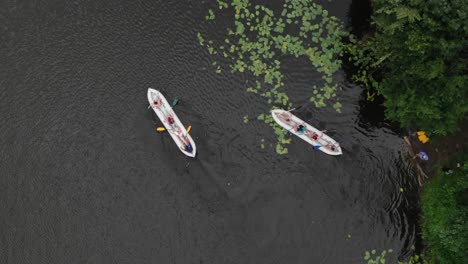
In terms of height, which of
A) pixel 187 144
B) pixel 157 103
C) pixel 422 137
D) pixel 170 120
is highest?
pixel 422 137

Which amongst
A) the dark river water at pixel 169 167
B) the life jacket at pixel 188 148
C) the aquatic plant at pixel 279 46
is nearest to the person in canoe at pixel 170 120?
the dark river water at pixel 169 167

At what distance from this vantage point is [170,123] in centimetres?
2059

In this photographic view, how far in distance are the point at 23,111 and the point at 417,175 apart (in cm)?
1824

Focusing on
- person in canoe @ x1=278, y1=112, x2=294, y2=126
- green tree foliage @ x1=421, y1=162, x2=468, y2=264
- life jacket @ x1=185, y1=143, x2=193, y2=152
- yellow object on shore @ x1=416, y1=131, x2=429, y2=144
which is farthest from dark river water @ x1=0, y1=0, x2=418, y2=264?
yellow object on shore @ x1=416, y1=131, x2=429, y2=144

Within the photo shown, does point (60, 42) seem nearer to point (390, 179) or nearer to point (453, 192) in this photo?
point (390, 179)

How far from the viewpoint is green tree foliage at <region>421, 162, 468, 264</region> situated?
17.9 metres

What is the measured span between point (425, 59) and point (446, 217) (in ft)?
23.0

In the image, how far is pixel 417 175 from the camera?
66.1 ft

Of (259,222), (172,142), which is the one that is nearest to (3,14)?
(172,142)

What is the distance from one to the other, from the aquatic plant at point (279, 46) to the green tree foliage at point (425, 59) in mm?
2535

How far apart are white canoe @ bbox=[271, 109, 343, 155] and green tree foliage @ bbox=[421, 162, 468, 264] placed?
440cm

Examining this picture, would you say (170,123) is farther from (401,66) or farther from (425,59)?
(425,59)

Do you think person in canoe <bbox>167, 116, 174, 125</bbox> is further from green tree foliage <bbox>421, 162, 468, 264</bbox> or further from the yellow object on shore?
green tree foliage <bbox>421, 162, 468, 264</bbox>

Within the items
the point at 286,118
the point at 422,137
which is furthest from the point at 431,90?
the point at 286,118
